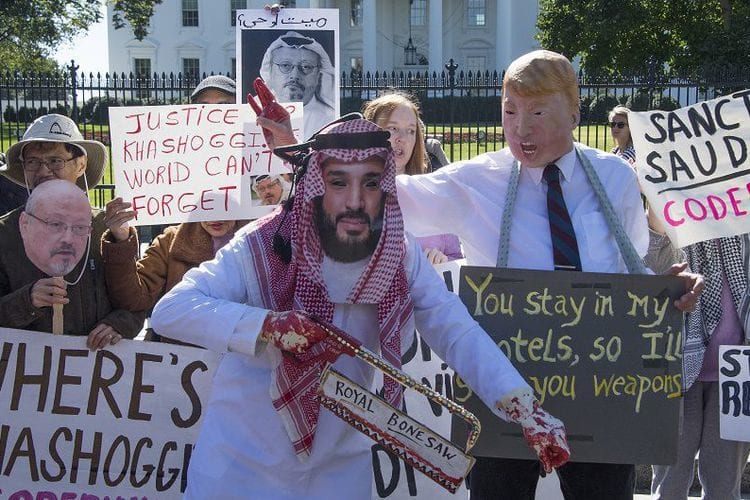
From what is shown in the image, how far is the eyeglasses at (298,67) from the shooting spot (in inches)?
230

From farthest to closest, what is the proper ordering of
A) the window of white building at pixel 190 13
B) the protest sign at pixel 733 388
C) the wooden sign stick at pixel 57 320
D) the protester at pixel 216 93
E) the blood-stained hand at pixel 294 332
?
the window of white building at pixel 190 13, the protester at pixel 216 93, the protest sign at pixel 733 388, the wooden sign stick at pixel 57 320, the blood-stained hand at pixel 294 332

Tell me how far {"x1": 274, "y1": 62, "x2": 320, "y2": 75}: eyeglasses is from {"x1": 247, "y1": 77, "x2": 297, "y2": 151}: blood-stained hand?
2.66 metres

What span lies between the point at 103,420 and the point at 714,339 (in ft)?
8.74

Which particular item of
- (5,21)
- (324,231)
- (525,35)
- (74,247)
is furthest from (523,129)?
(525,35)

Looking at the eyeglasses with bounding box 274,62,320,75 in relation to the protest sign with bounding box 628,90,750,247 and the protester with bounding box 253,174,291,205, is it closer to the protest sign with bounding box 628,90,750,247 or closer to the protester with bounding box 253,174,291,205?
the protester with bounding box 253,174,291,205

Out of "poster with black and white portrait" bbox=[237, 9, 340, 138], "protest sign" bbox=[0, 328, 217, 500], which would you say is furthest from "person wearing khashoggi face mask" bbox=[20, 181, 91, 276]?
"poster with black and white portrait" bbox=[237, 9, 340, 138]

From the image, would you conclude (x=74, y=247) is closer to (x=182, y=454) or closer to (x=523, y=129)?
(x=182, y=454)

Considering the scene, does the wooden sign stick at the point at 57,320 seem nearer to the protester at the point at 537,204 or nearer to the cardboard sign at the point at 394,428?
the protester at the point at 537,204

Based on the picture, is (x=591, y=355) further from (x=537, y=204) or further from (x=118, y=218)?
(x=118, y=218)

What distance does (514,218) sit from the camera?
3.35 metres

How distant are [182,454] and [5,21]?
29416mm

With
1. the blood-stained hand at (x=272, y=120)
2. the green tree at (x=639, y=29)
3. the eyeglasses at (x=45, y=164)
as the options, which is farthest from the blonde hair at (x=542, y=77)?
the green tree at (x=639, y=29)

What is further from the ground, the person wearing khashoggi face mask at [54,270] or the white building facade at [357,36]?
the white building facade at [357,36]

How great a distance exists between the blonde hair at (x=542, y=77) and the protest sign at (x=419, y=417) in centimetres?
155
